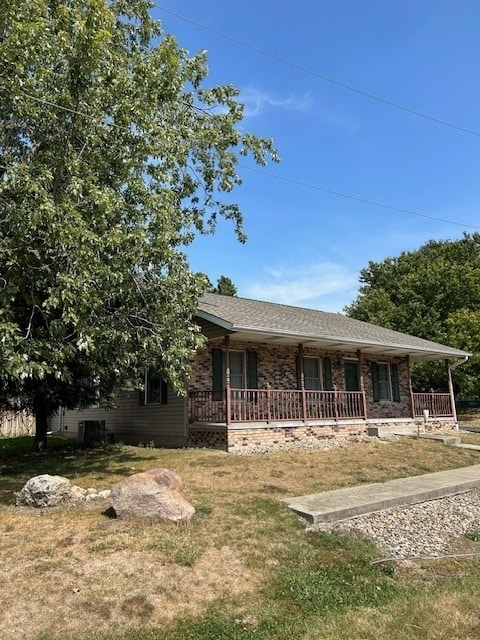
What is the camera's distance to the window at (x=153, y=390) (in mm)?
15359

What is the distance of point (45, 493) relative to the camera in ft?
23.4

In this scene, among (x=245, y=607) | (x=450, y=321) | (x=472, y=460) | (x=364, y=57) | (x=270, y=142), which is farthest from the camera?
(x=450, y=321)

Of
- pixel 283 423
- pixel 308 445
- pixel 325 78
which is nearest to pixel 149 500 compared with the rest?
pixel 283 423

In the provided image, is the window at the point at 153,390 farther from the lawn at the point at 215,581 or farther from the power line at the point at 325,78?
the power line at the point at 325,78

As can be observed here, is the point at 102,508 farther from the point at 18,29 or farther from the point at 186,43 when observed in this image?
the point at 186,43

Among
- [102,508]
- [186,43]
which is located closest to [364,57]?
[186,43]

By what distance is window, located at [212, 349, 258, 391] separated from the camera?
14516 millimetres

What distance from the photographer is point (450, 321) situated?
29.0m

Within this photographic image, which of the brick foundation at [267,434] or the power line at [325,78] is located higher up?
the power line at [325,78]

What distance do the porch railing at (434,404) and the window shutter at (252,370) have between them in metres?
7.89

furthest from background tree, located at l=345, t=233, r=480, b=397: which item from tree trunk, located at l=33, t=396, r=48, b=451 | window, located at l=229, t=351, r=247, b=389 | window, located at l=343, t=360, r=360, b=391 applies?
tree trunk, located at l=33, t=396, r=48, b=451

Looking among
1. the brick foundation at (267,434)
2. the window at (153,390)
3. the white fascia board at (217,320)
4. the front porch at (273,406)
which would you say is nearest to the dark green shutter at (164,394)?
the window at (153,390)

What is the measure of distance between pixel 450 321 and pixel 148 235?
2422 centimetres

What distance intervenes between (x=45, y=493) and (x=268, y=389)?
24.4ft
